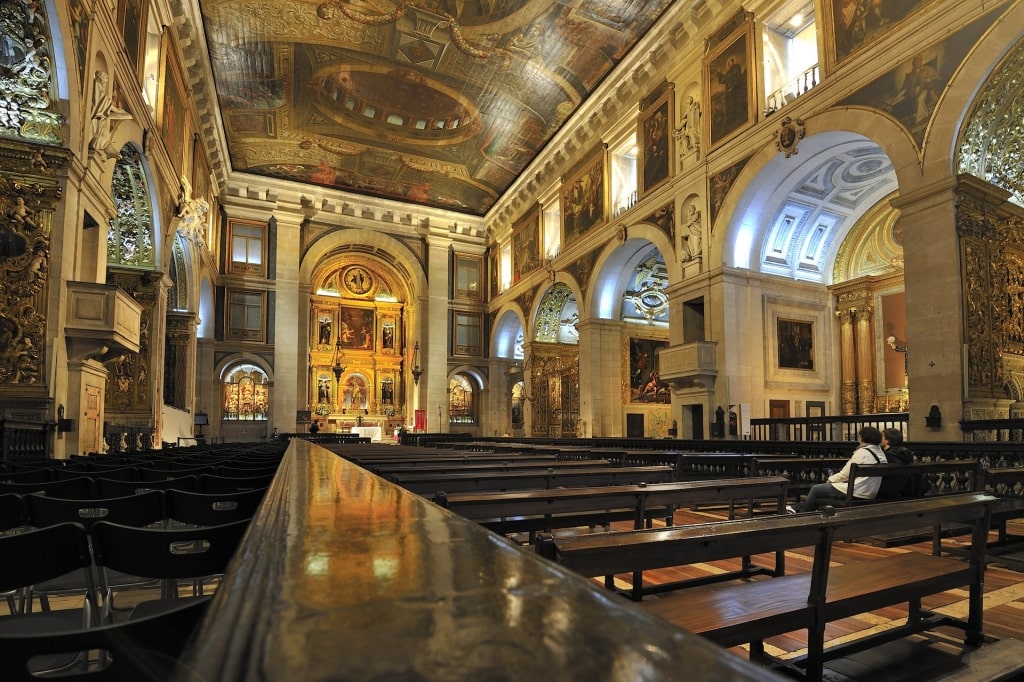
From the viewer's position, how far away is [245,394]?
916 inches

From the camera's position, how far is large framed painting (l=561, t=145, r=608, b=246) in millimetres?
17938

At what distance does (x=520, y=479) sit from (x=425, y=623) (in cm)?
384

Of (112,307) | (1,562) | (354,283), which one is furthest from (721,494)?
(354,283)

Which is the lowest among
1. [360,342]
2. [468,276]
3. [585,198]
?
[360,342]

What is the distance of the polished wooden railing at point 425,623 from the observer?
1.55 ft

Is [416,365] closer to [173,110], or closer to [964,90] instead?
[173,110]

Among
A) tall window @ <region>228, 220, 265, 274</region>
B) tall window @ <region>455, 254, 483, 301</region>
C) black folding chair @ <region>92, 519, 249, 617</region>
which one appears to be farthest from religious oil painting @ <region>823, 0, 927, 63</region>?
tall window @ <region>228, 220, 265, 274</region>

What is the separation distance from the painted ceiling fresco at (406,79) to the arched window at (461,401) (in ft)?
28.4

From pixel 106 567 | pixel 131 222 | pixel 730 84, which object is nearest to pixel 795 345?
pixel 730 84

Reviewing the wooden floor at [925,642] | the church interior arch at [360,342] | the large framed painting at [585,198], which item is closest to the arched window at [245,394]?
the church interior arch at [360,342]

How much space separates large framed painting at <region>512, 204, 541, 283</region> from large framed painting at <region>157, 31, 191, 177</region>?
1150 centimetres

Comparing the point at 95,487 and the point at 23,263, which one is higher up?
the point at 23,263

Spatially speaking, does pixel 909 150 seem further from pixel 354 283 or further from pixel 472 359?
pixel 354 283

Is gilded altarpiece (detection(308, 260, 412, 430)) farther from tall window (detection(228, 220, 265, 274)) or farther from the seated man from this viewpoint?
the seated man
